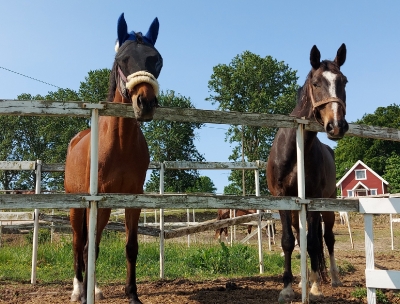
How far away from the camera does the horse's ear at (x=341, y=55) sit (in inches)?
187

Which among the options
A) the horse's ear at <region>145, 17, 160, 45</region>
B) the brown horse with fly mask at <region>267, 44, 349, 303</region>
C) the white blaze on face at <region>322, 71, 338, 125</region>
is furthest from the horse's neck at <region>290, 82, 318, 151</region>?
the horse's ear at <region>145, 17, 160, 45</region>

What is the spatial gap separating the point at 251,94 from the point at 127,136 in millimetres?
39277

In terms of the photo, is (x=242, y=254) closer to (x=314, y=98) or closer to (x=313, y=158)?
(x=313, y=158)

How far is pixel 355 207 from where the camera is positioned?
387cm

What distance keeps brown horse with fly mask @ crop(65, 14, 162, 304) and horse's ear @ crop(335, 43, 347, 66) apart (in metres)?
2.21

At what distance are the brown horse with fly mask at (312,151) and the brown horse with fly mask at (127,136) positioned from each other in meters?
1.74

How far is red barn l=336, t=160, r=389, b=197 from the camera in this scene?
47.2 m

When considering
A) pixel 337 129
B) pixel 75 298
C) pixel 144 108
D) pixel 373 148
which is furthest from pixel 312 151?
pixel 373 148

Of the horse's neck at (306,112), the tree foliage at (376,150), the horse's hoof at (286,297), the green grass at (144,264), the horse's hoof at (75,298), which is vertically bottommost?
the green grass at (144,264)

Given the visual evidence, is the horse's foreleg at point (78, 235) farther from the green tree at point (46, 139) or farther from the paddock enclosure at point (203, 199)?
the green tree at point (46, 139)

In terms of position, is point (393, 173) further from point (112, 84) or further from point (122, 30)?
point (122, 30)

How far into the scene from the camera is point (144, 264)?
852 cm

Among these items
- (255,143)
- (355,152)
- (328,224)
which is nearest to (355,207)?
(328,224)

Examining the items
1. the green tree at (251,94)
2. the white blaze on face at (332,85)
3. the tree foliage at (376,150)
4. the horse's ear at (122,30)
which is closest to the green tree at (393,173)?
the tree foliage at (376,150)
